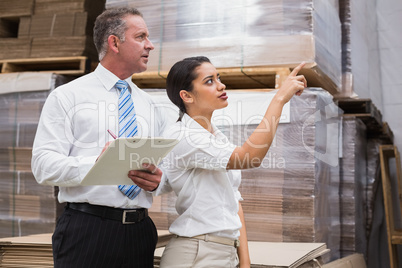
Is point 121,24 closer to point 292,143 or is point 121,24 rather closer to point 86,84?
point 86,84

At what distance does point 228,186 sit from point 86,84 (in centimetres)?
80

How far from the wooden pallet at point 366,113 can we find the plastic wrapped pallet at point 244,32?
1.76ft

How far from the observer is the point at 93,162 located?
1.97 m

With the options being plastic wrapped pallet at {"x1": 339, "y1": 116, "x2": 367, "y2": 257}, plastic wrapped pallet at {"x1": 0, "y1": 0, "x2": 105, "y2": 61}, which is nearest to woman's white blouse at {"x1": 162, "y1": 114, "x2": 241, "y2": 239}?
plastic wrapped pallet at {"x1": 339, "y1": 116, "x2": 367, "y2": 257}

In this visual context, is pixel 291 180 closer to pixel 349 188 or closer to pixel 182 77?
pixel 349 188

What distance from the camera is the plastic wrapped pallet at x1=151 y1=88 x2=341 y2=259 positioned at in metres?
3.32

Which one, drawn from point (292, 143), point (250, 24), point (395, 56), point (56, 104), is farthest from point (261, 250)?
point (395, 56)

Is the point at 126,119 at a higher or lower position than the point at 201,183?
higher

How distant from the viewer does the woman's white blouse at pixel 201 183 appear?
6.16 feet

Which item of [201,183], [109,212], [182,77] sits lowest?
[109,212]

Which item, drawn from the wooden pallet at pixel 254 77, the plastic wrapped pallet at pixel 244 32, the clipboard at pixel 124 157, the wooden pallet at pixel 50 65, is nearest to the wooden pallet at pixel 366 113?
the wooden pallet at pixel 254 77

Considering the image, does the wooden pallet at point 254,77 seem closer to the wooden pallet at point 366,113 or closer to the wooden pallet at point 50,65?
the wooden pallet at point 366,113

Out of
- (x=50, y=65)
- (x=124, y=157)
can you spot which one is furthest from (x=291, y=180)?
(x=50, y=65)

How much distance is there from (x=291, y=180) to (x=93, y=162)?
174 cm
